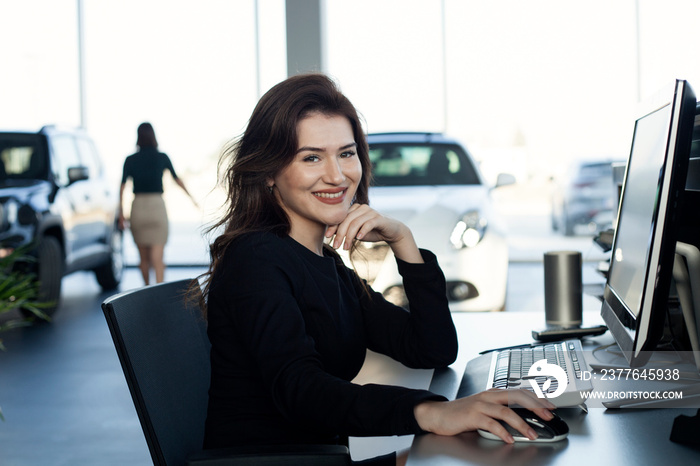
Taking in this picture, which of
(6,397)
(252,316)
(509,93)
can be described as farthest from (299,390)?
(509,93)

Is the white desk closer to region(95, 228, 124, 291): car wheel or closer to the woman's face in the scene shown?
the woman's face

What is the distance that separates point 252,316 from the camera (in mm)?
1188

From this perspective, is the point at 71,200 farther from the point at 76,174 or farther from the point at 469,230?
the point at 469,230

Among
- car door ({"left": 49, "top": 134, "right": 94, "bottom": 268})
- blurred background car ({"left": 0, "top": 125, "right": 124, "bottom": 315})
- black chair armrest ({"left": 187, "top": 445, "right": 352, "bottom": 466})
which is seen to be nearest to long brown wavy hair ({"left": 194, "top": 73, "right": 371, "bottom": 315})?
black chair armrest ({"left": 187, "top": 445, "right": 352, "bottom": 466})

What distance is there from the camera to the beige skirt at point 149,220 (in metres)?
5.74

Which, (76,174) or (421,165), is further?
(76,174)

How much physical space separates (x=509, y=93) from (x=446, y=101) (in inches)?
24.9

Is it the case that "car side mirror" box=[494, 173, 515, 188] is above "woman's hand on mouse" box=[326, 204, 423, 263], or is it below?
above

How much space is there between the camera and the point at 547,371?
48.1 inches

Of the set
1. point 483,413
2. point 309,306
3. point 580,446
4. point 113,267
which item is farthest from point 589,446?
point 113,267

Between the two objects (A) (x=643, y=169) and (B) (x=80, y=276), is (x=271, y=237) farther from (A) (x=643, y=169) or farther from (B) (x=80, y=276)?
(B) (x=80, y=276)

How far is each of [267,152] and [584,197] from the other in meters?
6.81

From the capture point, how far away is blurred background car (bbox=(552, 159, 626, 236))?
760 centimetres

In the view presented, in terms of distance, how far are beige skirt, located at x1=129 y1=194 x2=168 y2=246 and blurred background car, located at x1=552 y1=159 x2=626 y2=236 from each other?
4120 millimetres
